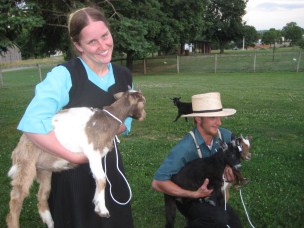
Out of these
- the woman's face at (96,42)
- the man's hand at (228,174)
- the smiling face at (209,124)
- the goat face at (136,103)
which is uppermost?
the woman's face at (96,42)

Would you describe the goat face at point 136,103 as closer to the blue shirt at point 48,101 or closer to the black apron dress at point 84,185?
the black apron dress at point 84,185

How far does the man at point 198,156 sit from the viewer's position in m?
3.81

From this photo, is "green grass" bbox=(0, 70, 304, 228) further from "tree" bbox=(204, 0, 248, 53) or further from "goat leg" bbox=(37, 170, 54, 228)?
"tree" bbox=(204, 0, 248, 53)

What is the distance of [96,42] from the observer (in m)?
2.57

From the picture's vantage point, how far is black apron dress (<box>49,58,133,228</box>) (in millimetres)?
2689

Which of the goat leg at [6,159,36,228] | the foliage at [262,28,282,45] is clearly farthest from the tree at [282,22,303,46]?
the goat leg at [6,159,36,228]

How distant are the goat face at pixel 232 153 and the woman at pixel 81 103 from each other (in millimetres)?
1161

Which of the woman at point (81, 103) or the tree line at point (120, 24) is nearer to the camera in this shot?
the woman at point (81, 103)

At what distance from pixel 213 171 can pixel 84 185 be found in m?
1.50

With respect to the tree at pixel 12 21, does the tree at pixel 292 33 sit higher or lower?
lower

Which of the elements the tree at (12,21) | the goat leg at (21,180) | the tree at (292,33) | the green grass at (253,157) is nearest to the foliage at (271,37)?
the tree at (292,33)

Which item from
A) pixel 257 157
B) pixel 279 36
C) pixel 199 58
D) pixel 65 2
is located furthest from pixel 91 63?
pixel 279 36

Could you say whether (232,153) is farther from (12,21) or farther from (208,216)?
(12,21)

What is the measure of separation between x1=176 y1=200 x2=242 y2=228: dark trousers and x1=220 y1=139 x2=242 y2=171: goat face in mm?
487
